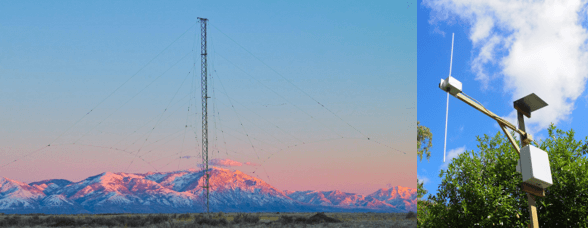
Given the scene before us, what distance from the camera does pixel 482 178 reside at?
1914 centimetres

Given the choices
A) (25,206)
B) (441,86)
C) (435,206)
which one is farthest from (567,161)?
(25,206)

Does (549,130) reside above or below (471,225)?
above

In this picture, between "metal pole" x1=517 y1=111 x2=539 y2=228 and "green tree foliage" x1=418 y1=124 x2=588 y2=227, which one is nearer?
"metal pole" x1=517 y1=111 x2=539 y2=228

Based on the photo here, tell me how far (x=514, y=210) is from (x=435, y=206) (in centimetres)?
359

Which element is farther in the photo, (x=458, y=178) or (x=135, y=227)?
(x=135, y=227)

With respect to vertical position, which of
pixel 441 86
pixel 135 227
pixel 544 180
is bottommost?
pixel 135 227

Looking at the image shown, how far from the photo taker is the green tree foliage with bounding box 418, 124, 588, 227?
16953mm

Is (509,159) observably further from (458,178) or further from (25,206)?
(25,206)

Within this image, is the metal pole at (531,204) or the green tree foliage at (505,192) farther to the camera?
the green tree foliage at (505,192)

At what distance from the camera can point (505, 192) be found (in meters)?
18.0

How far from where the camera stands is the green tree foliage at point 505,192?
16953 millimetres

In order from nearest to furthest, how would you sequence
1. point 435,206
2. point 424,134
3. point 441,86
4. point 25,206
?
1. point 441,86
2. point 435,206
3. point 424,134
4. point 25,206

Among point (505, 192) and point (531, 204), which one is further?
point (505, 192)

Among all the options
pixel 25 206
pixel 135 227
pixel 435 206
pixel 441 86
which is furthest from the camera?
pixel 25 206
